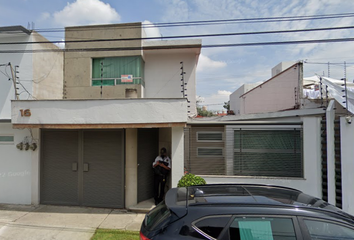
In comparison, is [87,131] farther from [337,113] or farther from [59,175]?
[337,113]

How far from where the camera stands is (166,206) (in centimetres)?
241

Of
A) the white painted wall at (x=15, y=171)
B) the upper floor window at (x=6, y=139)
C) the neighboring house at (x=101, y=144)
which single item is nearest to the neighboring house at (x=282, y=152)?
the neighboring house at (x=101, y=144)

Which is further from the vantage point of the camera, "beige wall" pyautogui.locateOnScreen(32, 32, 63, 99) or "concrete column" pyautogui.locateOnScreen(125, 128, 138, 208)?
"beige wall" pyautogui.locateOnScreen(32, 32, 63, 99)

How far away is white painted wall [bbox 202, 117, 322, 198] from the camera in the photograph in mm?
5168

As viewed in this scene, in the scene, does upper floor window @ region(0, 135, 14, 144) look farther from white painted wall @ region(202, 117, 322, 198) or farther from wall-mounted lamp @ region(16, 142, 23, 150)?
white painted wall @ region(202, 117, 322, 198)

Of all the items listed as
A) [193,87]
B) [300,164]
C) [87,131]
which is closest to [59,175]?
[87,131]

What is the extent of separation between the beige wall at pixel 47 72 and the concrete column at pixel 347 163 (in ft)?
30.1

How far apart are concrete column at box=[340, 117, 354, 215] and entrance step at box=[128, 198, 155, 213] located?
16.2ft

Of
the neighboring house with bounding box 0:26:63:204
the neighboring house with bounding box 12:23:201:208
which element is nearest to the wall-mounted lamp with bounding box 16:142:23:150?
the neighboring house with bounding box 0:26:63:204

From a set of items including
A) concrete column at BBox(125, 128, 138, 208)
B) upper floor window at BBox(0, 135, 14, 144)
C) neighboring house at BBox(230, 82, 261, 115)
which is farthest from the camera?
neighboring house at BBox(230, 82, 261, 115)

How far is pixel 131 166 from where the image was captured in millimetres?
5727

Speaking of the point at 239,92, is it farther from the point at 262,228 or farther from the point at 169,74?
the point at 262,228

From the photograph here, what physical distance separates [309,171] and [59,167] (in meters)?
7.06

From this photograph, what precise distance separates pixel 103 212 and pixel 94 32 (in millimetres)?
7588
